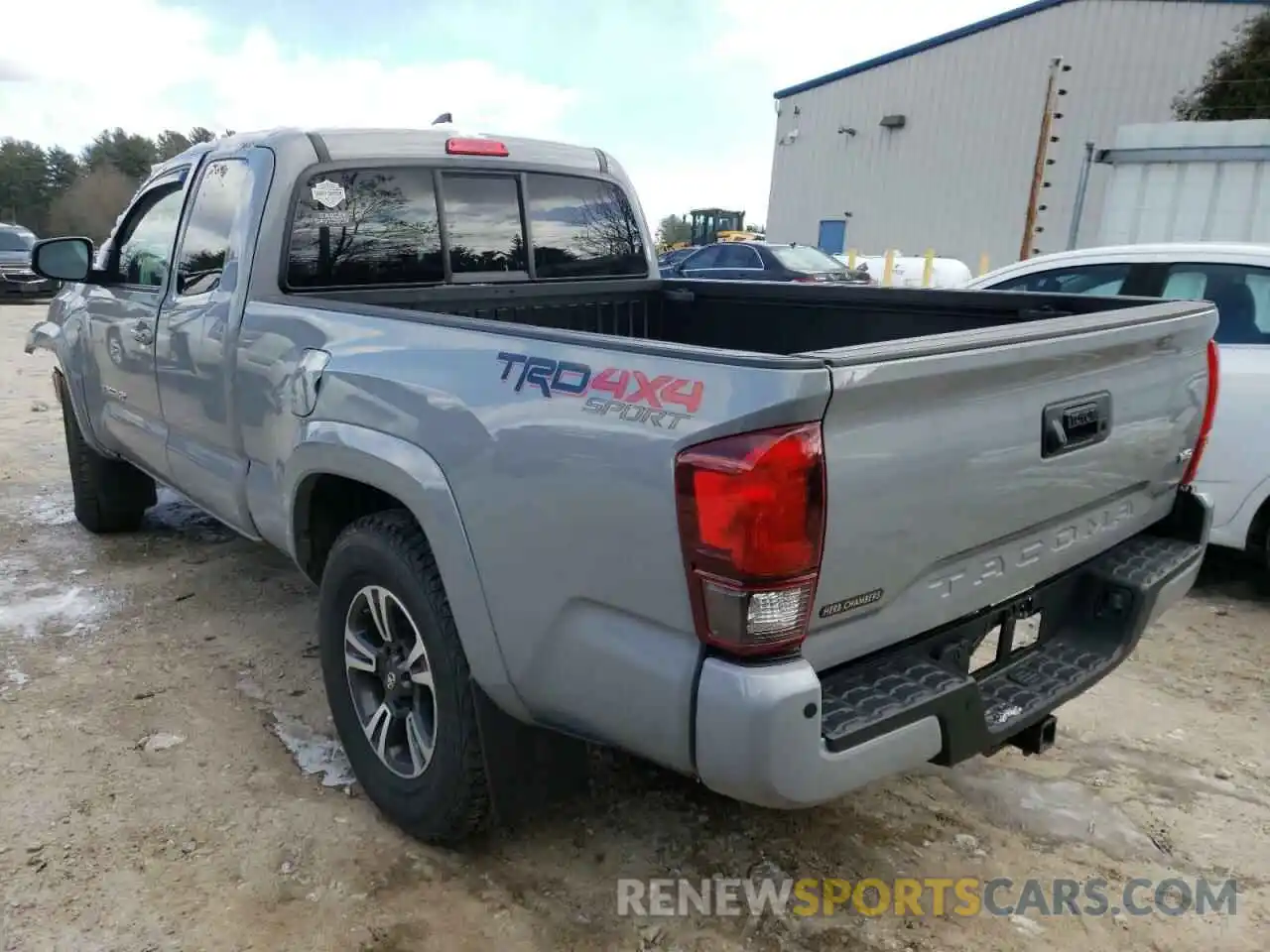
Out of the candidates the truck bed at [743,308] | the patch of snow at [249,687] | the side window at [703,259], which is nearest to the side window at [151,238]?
the truck bed at [743,308]

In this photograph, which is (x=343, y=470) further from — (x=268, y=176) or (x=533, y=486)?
(x=268, y=176)

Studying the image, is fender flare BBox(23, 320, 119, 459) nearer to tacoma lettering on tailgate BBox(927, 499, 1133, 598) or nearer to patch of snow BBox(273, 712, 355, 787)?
patch of snow BBox(273, 712, 355, 787)

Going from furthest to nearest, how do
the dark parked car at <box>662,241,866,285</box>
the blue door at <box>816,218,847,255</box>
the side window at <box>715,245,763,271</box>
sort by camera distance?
1. the blue door at <box>816,218,847,255</box>
2. the side window at <box>715,245,763,271</box>
3. the dark parked car at <box>662,241,866,285</box>

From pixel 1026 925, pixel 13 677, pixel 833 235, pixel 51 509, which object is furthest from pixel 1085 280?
pixel 833 235

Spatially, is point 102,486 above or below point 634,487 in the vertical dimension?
below

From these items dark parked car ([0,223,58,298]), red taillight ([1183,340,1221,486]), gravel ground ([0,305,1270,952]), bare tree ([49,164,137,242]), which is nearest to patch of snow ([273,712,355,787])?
gravel ground ([0,305,1270,952])

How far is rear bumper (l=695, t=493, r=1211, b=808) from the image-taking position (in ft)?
5.81

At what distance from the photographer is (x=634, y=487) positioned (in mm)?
1846

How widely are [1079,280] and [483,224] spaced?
3194mm

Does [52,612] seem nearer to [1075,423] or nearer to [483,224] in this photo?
[483,224]

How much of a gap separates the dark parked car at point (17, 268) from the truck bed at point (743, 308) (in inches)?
759

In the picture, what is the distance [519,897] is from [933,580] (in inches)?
53.5

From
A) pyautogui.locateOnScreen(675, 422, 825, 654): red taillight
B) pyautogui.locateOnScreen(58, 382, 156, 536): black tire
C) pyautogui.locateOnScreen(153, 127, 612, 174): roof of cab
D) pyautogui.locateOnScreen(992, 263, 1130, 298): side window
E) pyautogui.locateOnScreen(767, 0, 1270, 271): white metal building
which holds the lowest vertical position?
pyautogui.locateOnScreen(58, 382, 156, 536): black tire

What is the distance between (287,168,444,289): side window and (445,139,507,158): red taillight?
0.15m
